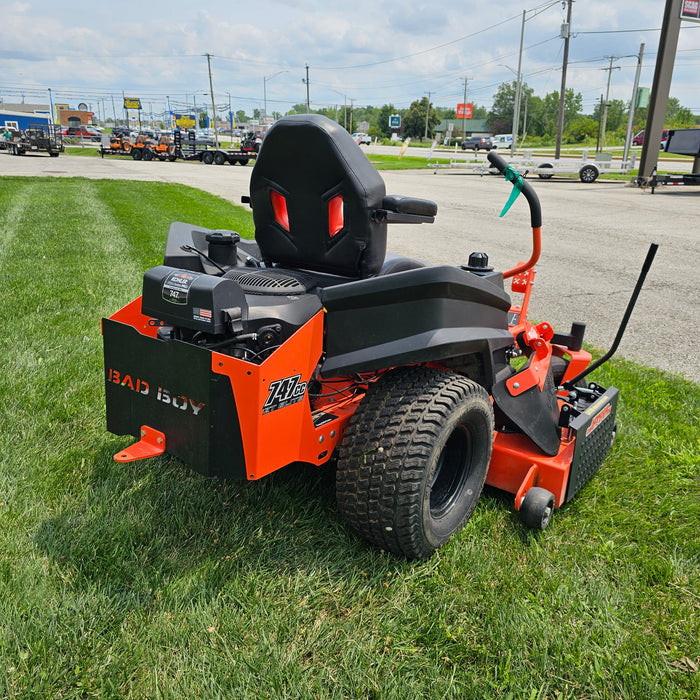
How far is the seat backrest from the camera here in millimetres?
2307

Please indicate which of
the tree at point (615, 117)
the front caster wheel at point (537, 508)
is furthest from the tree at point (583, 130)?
the front caster wheel at point (537, 508)

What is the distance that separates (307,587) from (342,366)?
2.57 feet

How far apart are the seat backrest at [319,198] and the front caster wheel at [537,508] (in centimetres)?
111

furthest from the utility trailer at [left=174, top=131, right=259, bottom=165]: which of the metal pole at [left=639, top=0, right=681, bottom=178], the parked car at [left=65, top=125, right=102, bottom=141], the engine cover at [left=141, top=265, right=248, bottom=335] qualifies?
the engine cover at [left=141, top=265, right=248, bottom=335]

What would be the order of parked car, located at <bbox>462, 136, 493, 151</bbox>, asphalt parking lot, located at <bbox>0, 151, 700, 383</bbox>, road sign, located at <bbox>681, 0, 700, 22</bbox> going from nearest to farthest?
asphalt parking lot, located at <bbox>0, 151, 700, 383</bbox>, road sign, located at <bbox>681, 0, 700, 22</bbox>, parked car, located at <bbox>462, 136, 493, 151</bbox>

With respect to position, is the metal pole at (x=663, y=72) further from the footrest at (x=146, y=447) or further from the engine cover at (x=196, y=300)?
the footrest at (x=146, y=447)

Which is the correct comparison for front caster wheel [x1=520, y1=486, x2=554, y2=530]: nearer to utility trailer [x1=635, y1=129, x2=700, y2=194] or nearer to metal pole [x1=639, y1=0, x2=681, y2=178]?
utility trailer [x1=635, y1=129, x2=700, y2=194]

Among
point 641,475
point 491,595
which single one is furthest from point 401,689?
point 641,475

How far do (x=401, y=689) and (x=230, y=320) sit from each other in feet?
4.03

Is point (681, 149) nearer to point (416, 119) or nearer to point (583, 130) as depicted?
point (583, 130)

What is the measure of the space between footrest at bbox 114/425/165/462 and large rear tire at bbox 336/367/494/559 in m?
0.63

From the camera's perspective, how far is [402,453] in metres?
2.09

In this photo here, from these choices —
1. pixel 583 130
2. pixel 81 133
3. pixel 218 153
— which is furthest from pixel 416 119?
pixel 218 153

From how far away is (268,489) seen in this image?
8.86ft
